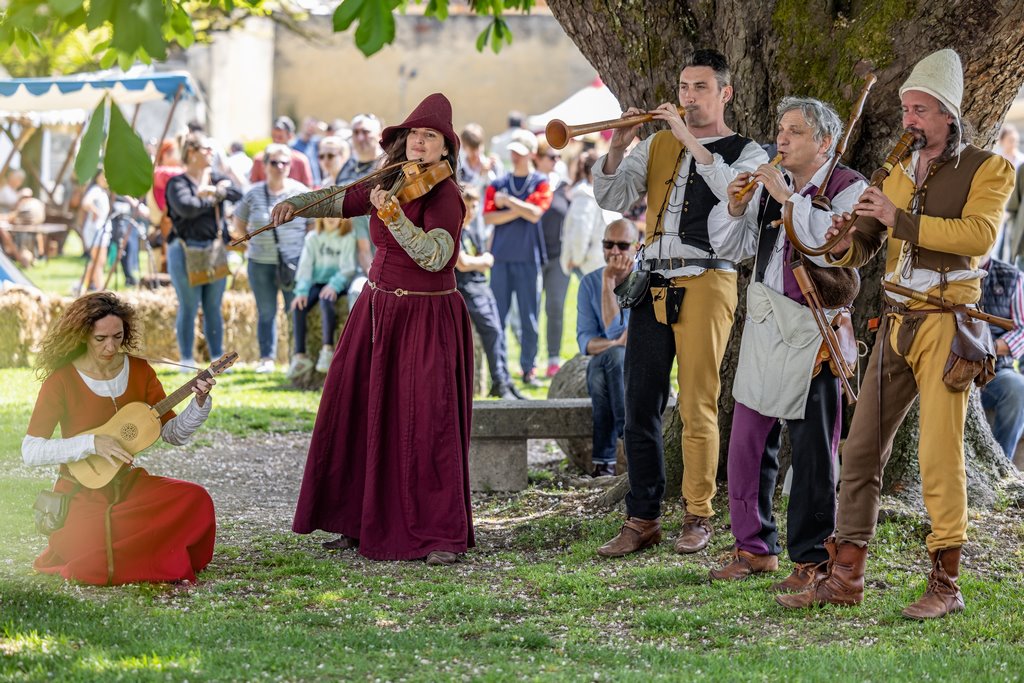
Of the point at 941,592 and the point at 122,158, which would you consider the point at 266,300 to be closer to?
the point at 941,592

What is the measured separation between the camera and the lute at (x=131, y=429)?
5402mm

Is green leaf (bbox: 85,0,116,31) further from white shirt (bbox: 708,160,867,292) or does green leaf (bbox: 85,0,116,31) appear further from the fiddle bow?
white shirt (bbox: 708,160,867,292)

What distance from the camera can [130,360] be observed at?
18.5ft

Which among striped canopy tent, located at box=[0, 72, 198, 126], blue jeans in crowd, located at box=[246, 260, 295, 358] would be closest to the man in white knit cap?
blue jeans in crowd, located at box=[246, 260, 295, 358]

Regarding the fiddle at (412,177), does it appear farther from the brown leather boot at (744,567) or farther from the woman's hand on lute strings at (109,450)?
the brown leather boot at (744,567)

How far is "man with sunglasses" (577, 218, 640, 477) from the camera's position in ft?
24.4

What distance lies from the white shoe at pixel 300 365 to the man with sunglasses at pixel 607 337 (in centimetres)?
374

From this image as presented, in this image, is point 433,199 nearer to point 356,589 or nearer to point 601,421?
point 356,589

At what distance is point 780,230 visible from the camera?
5363 millimetres

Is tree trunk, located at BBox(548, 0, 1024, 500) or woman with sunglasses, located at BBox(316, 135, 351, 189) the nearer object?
tree trunk, located at BBox(548, 0, 1024, 500)

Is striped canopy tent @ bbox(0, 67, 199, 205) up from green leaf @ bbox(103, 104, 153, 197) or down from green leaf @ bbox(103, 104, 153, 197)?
up

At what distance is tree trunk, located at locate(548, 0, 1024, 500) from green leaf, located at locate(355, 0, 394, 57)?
230cm

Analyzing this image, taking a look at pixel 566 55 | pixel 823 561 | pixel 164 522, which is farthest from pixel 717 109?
pixel 566 55

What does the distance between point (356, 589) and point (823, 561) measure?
6.21 ft
